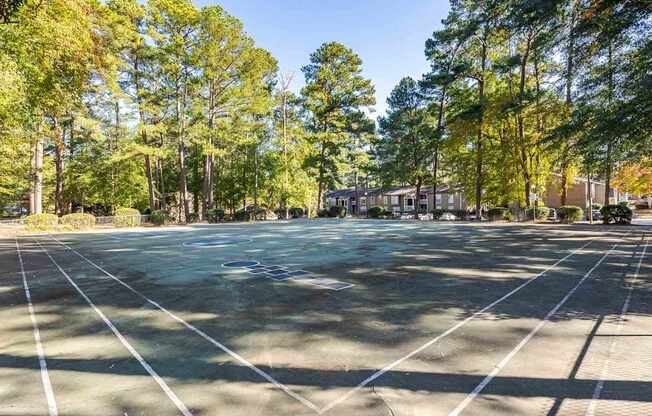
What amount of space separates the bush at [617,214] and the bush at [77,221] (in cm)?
3897

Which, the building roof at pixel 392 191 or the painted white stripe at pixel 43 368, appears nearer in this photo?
the painted white stripe at pixel 43 368

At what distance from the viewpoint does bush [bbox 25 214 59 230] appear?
937 inches

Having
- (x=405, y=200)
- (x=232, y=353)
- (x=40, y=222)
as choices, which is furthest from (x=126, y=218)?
(x=405, y=200)

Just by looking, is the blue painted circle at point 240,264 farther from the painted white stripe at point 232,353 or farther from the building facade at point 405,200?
the building facade at point 405,200

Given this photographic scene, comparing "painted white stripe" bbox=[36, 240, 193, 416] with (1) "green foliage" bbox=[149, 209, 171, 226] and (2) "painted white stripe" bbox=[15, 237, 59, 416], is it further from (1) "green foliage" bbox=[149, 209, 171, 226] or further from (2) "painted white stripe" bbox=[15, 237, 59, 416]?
(1) "green foliage" bbox=[149, 209, 171, 226]

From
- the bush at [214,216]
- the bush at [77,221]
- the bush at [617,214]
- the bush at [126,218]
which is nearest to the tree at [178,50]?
the bush at [214,216]

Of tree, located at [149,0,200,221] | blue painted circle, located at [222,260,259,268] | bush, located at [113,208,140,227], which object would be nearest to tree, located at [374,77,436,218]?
tree, located at [149,0,200,221]

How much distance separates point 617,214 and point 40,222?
136 feet

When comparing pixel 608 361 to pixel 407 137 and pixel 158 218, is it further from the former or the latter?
pixel 407 137

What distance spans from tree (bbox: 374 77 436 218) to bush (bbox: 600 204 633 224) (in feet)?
46.8

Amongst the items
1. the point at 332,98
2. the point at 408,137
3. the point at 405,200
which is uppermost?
the point at 332,98

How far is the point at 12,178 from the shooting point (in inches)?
1342

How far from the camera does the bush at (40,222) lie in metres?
23.8

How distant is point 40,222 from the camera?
2412cm
